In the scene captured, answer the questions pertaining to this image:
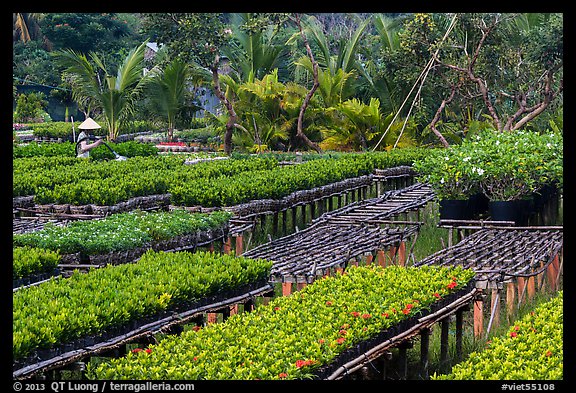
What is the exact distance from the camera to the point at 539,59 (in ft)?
64.5

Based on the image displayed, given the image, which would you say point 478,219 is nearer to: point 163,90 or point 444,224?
point 444,224

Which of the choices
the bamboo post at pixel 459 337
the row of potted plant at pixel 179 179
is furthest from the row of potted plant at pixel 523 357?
the row of potted plant at pixel 179 179

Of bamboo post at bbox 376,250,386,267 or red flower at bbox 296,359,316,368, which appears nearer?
red flower at bbox 296,359,316,368

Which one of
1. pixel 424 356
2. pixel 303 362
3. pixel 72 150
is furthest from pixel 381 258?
pixel 72 150

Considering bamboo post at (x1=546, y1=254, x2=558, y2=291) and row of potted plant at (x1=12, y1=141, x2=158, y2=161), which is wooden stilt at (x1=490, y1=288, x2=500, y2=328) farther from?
row of potted plant at (x1=12, y1=141, x2=158, y2=161)

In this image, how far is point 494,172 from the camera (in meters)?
13.1

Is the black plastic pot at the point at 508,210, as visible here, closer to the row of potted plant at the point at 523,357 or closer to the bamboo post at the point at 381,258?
the bamboo post at the point at 381,258

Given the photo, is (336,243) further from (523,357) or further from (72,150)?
(72,150)

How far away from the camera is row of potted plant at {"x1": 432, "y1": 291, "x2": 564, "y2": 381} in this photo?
18.7 ft

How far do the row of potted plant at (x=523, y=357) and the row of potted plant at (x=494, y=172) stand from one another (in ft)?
20.3

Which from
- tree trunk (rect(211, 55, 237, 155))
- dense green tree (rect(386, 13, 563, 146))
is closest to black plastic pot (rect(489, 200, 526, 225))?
dense green tree (rect(386, 13, 563, 146))

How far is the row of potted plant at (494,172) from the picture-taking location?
13.2 m

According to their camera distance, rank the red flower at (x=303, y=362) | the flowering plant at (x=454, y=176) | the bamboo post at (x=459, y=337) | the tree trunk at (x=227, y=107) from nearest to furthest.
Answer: the red flower at (x=303, y=362), the bamboo post at (x=459, y=337), the flowering plant at (x=454, y=176), the tree trunk at (x=227, y=107)

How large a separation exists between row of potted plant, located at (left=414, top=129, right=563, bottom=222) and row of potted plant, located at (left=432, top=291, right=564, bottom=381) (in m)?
6.18
